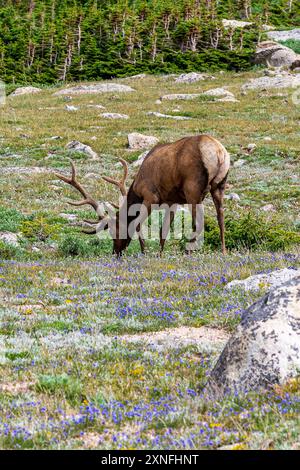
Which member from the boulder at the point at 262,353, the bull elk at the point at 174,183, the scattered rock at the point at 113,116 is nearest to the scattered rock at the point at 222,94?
the scattered rock at the point at 113,116

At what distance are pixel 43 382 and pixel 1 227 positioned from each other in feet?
38.5

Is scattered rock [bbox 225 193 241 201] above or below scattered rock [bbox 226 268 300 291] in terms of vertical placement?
below

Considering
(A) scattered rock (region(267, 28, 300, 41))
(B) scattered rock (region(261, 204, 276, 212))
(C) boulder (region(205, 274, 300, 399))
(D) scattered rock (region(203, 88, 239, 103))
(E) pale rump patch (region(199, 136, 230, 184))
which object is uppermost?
(C) boulder (region(205, 274, 300, 399))

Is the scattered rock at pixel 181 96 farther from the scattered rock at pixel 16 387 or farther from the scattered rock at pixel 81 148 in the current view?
the scattered rock at pixel 16 387

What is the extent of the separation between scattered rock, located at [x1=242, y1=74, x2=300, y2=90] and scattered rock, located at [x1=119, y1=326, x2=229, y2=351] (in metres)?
47.7

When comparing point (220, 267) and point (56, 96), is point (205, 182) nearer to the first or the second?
point (220, 267)

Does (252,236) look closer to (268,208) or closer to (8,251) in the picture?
(8,251)

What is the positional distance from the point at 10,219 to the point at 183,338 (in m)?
11.7

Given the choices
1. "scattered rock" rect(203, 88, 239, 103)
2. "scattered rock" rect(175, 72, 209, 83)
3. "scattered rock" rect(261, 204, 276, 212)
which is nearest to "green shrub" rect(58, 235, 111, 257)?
"scattered rock" rect(261, 204, 276, 212)

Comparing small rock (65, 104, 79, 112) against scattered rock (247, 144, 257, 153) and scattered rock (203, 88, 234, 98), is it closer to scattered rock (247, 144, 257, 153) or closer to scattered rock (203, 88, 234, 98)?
scattered rock (203, 88, 234, 98)

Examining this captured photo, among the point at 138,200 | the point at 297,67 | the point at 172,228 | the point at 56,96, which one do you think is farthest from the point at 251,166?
the point at 297,67

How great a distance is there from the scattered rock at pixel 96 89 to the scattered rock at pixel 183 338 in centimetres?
5117

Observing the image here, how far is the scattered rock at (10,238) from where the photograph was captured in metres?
15.3

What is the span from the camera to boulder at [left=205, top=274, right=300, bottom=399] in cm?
500
